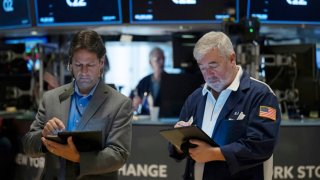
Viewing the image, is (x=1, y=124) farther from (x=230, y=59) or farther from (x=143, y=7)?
(x=230, y=59)

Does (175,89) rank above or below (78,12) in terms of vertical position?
below

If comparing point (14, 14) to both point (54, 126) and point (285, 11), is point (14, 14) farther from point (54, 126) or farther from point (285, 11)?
point (54, 126)

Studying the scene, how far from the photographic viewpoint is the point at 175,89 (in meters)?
5.48

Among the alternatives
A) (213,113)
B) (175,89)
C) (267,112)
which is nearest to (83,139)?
(213,113)

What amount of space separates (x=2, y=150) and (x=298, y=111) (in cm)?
325

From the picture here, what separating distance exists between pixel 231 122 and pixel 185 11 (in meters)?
3.33

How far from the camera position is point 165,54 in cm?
716

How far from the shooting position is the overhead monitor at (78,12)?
574 centimetres

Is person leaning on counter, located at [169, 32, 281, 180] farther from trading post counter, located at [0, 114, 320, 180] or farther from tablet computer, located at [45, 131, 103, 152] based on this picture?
trading post counter, located at [0, 114, 320, 180]

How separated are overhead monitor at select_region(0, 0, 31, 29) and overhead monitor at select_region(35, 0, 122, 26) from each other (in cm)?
20

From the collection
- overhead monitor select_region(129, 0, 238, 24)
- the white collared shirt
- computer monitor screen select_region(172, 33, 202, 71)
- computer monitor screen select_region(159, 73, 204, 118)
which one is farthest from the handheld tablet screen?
computer monitor screen select_region(172, 33, 202, 71)

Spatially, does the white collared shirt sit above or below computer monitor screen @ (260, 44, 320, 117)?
above

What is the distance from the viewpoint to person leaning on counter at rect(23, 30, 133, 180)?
236cm

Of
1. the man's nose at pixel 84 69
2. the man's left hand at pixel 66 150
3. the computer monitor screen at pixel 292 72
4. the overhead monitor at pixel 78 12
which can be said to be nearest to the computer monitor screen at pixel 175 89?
the computer monitor screen at pixel 292 72
